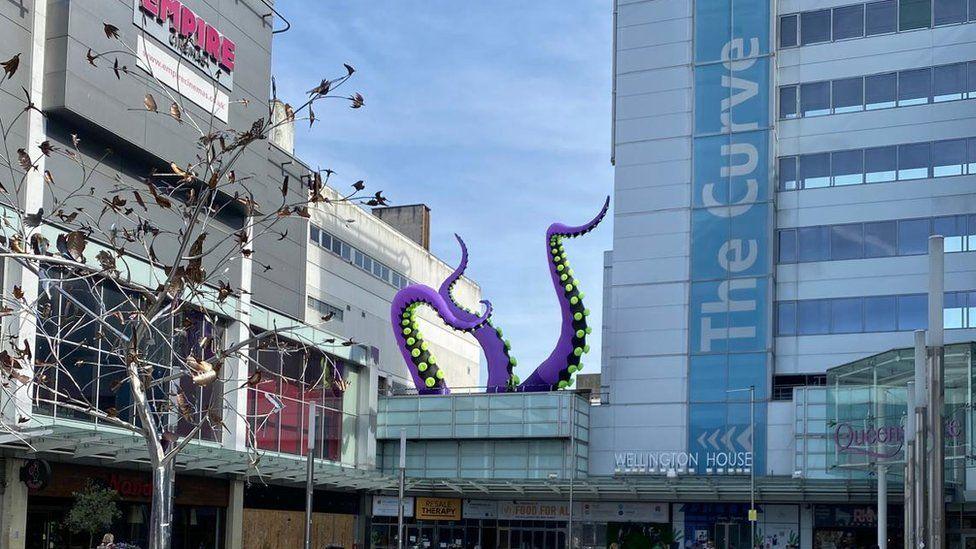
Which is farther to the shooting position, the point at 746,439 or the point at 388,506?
the point at 388,506

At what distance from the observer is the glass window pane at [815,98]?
6141 cm

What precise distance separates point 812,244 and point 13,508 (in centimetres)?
3710

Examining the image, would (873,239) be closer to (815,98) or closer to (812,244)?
(812,244)

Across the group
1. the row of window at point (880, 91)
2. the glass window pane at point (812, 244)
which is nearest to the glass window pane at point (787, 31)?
the row of window at point (880, 91)

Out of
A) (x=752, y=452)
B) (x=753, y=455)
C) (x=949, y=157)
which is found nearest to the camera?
(x=752, y=452)

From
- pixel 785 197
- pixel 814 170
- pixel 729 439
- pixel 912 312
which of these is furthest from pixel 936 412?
pixel 814 170

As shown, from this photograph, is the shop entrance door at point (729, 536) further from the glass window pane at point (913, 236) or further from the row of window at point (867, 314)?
the glass window pane at point (913, 236)

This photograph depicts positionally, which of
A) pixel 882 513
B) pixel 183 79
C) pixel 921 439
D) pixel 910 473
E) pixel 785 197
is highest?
pixel 183 79

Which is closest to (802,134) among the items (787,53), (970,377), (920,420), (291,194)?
(787,53)

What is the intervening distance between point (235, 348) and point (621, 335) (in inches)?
1956

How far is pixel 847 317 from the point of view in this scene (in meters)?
59.1

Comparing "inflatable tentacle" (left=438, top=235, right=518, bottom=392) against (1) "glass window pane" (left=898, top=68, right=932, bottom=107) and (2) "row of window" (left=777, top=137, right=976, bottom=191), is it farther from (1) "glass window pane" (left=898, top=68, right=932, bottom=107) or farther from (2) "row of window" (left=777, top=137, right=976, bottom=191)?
(1) "glass window pane" (left=898, top=68, right=932, bottom=107)

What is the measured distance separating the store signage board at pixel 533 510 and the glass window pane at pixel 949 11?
2805cm

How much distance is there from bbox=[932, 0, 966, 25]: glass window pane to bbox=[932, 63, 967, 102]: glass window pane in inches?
84.2
